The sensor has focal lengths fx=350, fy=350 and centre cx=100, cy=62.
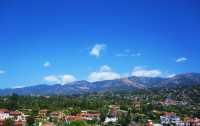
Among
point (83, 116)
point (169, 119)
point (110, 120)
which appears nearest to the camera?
point (110, 120)

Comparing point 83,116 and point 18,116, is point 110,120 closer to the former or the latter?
point 83,116

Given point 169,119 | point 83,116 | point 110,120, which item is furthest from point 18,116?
point 169,119

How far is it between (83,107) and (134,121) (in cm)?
2795

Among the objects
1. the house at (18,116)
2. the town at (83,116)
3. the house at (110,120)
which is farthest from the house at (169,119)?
the house at (18,116)

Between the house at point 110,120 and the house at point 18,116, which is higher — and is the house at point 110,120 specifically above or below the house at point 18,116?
below

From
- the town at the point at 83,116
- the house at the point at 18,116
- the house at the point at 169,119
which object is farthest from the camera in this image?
the house at the point at 169,119

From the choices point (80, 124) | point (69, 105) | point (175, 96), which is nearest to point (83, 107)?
point (69, 105)

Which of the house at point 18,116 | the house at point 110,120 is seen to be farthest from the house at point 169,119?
the house at point 18,116

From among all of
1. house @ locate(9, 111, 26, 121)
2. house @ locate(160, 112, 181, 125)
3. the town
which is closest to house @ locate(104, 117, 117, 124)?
the town

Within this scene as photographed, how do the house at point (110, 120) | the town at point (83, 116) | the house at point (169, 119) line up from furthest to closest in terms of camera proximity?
1. the house at point (169, 119)
2. the house at point (110, 120)
3. the town at point (83, 116)

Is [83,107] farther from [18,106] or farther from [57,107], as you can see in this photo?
[18,106]

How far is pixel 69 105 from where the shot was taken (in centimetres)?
10150

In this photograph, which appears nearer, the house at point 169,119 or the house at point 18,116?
the house at point 18,116

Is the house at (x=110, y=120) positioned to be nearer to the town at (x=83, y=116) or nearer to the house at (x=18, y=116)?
the town at (x=83, y=116)
